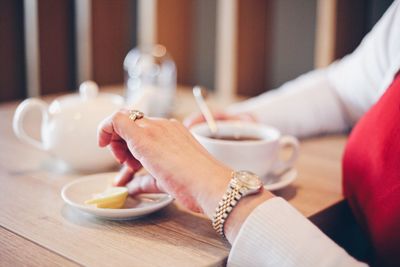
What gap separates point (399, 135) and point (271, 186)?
0.68 feet

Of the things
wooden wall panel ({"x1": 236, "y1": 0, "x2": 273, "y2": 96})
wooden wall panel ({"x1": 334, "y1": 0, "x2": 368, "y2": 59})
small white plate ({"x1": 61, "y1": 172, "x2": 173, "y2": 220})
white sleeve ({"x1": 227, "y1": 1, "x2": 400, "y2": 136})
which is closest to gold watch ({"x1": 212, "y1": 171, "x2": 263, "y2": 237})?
small white plate ({"x1": 61, "y1": 172, "x2": 173, "y2": 220})

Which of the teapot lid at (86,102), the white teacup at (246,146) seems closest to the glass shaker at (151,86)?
the teapot lid at (86,102)

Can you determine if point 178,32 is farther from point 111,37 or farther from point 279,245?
point 279,245

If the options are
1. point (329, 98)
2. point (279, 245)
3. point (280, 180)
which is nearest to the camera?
point (279, 245)

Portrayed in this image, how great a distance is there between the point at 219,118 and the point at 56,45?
127cm

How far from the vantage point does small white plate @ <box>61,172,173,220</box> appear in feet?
2.78

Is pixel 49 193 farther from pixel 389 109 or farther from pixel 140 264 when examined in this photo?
pixel 389 109

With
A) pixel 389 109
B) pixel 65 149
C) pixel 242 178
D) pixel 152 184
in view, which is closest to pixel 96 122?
pixel 65 149

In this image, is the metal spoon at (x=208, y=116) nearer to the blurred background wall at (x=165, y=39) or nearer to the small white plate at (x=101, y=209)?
the small white plate at (x=101, y=209)

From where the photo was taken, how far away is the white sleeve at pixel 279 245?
0.76 m

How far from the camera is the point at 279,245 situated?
77 centimetres

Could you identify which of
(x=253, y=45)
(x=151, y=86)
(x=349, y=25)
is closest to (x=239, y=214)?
(x=151, y=86)

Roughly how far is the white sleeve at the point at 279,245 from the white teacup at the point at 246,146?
0.64 feet

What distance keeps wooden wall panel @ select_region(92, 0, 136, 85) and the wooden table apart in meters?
1.27
